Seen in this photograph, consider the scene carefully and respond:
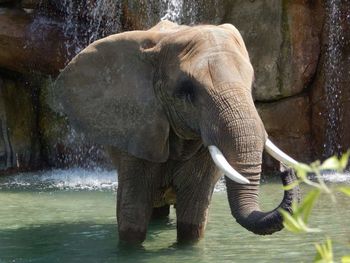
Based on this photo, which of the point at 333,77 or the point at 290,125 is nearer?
the point at 290,125

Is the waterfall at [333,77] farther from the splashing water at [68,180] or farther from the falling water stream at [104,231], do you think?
the splashing water at [68,180]

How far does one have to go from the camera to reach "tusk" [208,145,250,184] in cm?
498

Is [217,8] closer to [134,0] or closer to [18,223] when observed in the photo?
[134,0]

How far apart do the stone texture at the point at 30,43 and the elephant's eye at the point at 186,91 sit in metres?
9.95

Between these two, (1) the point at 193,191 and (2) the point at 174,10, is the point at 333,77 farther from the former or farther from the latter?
(1) the point at 193,191

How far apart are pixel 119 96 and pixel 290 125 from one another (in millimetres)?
8016

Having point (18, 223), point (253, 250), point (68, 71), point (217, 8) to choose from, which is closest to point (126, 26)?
point (217, 8)

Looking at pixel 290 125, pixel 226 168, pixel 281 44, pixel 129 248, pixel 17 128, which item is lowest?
pixel 17 128

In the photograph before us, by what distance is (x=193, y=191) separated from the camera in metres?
6.61

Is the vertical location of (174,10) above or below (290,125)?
above

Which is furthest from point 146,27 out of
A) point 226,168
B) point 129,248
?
point 226,168

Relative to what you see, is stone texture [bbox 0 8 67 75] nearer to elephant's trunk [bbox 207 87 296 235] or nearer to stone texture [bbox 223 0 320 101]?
stone texture [bbox 223 0 320 101]

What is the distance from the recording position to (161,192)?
6777 mm

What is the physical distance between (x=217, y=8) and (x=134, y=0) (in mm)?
1685
